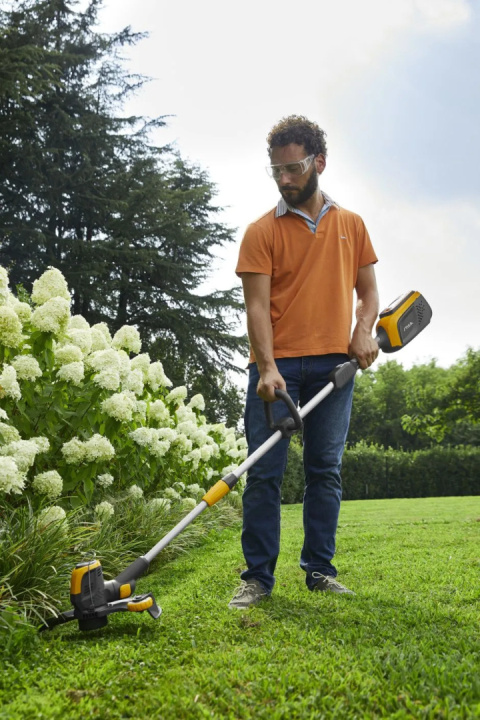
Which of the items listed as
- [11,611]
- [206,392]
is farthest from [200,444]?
[206,392]

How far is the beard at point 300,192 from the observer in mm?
3248

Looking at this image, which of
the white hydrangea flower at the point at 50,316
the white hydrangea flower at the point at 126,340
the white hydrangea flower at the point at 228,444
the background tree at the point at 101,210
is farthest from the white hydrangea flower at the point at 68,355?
the background tree at the point at 101,210

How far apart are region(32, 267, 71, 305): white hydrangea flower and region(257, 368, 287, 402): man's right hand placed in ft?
6.04

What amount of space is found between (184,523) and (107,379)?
1.75 m

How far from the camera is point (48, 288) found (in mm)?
4332

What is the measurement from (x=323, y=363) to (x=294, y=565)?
5.24 feet

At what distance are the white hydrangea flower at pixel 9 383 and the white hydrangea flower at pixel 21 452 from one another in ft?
0.89

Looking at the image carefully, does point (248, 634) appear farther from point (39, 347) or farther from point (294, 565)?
point (39, 347)

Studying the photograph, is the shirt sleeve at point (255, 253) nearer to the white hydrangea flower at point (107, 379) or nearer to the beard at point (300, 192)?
the beard at point (300, 192)

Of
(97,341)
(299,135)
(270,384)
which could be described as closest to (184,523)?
(270,384)

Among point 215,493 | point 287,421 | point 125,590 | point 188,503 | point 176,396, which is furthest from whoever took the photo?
point 176,396

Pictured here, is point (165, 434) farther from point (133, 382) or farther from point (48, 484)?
point (48, 484)

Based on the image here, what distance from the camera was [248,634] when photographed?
245 cm

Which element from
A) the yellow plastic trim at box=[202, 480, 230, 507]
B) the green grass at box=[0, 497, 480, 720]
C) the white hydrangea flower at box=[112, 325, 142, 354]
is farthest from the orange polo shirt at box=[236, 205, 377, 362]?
the white hydrangea flower at box=[112, 325, 142, 354]
